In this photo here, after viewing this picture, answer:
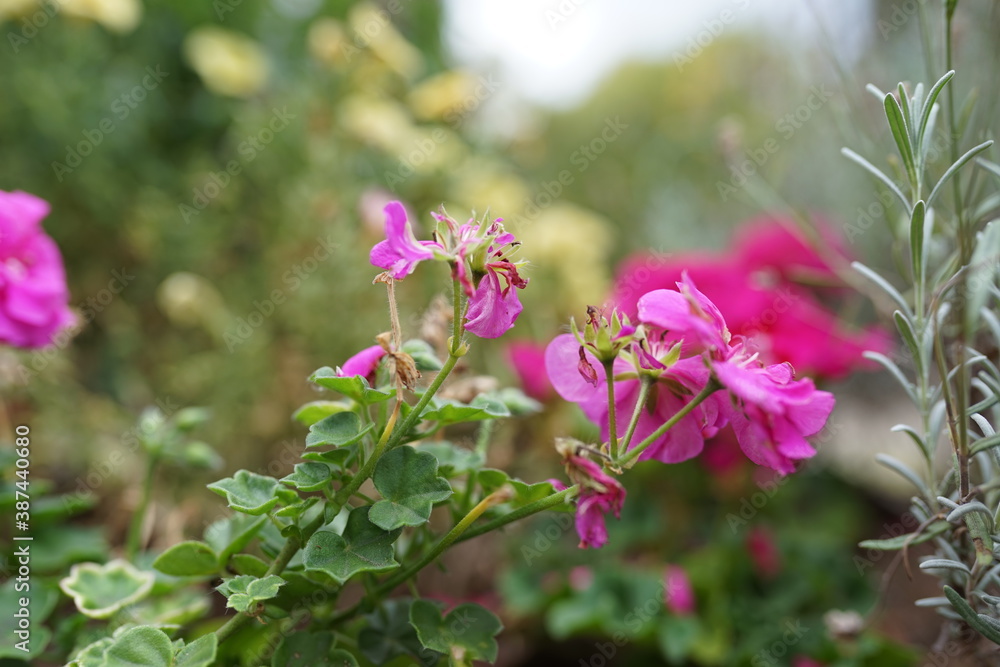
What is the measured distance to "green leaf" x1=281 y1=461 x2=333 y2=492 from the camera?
37 centimetres

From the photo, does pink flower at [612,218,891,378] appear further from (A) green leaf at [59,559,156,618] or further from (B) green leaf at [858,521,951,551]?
(A) green leaf at [59,559,156,618]

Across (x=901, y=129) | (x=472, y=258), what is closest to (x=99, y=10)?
(x=472, y=258)

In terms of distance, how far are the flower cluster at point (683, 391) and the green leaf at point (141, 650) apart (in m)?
0.22

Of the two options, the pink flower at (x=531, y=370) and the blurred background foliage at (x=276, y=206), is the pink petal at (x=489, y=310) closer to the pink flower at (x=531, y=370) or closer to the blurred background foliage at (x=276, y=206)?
the blurred background foliage at (x=276, y=206)

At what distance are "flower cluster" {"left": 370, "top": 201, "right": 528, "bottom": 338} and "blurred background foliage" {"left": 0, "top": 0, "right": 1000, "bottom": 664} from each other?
0.48 m

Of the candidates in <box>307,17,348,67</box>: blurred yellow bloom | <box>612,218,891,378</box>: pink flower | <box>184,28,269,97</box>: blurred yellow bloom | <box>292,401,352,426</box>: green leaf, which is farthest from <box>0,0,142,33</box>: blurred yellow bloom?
<box>292,401,352,426</box>: green leaf

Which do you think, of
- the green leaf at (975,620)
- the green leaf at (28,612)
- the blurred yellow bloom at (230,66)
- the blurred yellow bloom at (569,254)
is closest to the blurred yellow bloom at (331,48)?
the blurred yellow bloom at (230,66)

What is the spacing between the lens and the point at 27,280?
0.63 m

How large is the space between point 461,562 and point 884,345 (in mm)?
689

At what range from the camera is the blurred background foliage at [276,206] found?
1.08 meters

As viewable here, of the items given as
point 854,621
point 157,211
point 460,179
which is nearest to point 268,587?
point 854,621

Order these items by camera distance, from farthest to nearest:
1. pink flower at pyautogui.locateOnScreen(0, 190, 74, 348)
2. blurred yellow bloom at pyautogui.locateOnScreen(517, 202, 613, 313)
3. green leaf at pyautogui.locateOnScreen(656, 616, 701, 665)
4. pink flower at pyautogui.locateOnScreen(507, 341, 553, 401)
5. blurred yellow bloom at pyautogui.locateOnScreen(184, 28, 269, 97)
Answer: blurred yellow bloom at pyautogui.locateOnScreen(517, 202, 613, 313)
blurred yellow bloom at pyautogui.locateOnScreen(184, 28, 269, 97)
pink flower at pyautogui.locateOnScreen(507, 341, 553, 401)
green leaf at pyautogui.locateOnScreen(656, 616, 701, 665)
pink flower at pyautogui.locateOnScreen(0, 190, 74, 348)

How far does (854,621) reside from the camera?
582mm

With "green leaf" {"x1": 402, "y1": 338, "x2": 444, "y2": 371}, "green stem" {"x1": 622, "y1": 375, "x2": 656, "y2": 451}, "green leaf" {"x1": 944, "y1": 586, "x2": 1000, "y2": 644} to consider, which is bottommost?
"green leaf" {"x1": 944, "y1": 586, "x2": 1000, "y2": 644}
